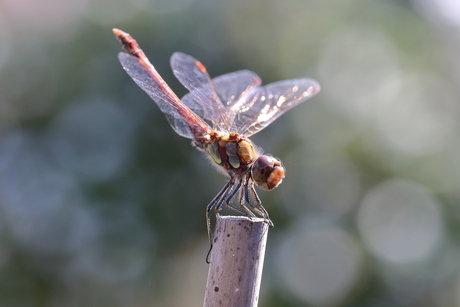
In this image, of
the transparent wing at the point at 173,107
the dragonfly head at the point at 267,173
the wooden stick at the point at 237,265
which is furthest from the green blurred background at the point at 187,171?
the wooden stick at the point at 237,265

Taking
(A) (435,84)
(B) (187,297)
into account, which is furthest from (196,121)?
(A) (435,84)

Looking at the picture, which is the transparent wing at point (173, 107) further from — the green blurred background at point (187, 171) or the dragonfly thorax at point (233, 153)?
the green blurred background at point (187, 171)

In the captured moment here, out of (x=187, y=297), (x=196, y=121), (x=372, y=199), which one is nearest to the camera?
(x=196, y=121)

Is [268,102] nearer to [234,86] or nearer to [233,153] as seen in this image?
[234,86]

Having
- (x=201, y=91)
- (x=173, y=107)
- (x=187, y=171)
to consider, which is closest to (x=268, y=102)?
(x=201, y=91)

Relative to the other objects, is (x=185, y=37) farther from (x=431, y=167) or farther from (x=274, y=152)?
(x=431, y=167)

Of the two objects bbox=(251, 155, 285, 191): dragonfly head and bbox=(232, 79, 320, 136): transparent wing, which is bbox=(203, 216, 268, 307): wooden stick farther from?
bbox=(232, 79, 320, 136): transparent wing
